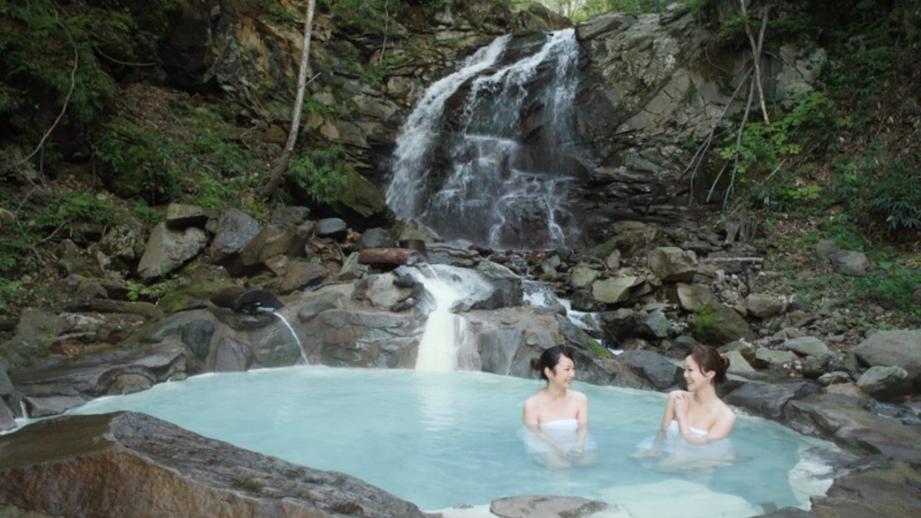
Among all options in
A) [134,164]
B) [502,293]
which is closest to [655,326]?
[502,293]

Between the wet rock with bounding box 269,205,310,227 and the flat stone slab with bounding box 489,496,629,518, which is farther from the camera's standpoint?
the wet rock with bounding box 269,205,310,227

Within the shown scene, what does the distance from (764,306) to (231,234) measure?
7.96 m

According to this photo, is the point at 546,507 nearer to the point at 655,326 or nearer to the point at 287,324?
the point at 287,324

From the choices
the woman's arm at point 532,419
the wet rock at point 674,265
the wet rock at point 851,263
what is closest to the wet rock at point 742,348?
the wet rock at point 674,265

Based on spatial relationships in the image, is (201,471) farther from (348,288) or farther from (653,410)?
(348,288)

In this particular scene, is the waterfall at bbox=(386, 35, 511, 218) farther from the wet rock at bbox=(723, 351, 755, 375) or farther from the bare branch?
the wet rock at bbox=(723, 351, 755, 375)

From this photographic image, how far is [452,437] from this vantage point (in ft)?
16.6

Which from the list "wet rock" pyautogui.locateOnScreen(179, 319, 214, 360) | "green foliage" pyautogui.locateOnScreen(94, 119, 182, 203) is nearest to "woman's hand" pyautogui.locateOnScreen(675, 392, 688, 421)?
"wet rock" pyautogui.locateOnScreen(179, 319, 214, 360)

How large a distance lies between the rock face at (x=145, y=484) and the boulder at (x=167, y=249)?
6.36 meters

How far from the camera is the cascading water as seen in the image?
13875 mm

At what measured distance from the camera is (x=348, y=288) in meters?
8.31

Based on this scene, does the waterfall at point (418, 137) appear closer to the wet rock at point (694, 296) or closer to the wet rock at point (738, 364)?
the wet rock at point (694, 296)

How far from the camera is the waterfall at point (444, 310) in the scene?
7.43 metres

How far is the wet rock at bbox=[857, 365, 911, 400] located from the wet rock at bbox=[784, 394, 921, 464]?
1.78ft
